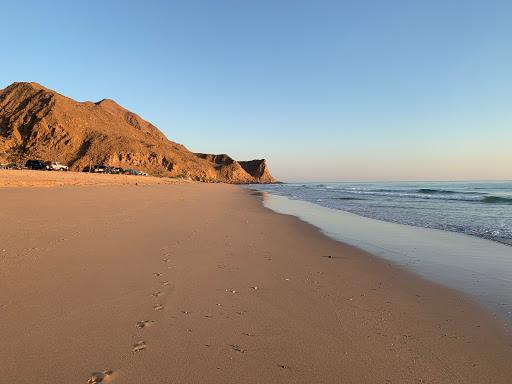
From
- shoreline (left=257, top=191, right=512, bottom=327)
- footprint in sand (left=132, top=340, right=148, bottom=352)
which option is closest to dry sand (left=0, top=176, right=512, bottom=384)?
footprint in sand (left=132, top=340, right=148, bottom=352)

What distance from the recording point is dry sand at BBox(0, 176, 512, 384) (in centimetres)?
290

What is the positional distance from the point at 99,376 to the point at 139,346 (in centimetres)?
51

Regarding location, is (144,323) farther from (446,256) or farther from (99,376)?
(446,256)

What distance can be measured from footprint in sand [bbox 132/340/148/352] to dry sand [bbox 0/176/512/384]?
0.06ft

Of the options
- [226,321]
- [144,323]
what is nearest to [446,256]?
[226,321]

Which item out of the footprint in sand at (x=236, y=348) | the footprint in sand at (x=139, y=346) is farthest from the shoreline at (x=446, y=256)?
the footprint in sand at (x=139, y=346)

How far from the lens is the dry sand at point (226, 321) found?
2.90 m

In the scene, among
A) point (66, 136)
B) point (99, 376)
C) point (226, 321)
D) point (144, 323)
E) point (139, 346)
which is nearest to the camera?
point (99, 376)

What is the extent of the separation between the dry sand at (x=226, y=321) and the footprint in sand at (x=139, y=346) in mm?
18

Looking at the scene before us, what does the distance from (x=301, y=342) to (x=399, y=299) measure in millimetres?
2304

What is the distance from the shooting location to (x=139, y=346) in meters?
3.18

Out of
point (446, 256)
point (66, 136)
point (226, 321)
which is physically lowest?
point (446, 256)

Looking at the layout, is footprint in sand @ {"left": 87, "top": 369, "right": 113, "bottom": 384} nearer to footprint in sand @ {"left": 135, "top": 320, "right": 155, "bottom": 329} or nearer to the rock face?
footprint in sand @ {"left": 135, "top": 320, "right": 155, "bottom": 329}

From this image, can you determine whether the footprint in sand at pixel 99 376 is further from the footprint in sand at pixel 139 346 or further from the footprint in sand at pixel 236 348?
the footprint in sand at pixel 236 348
